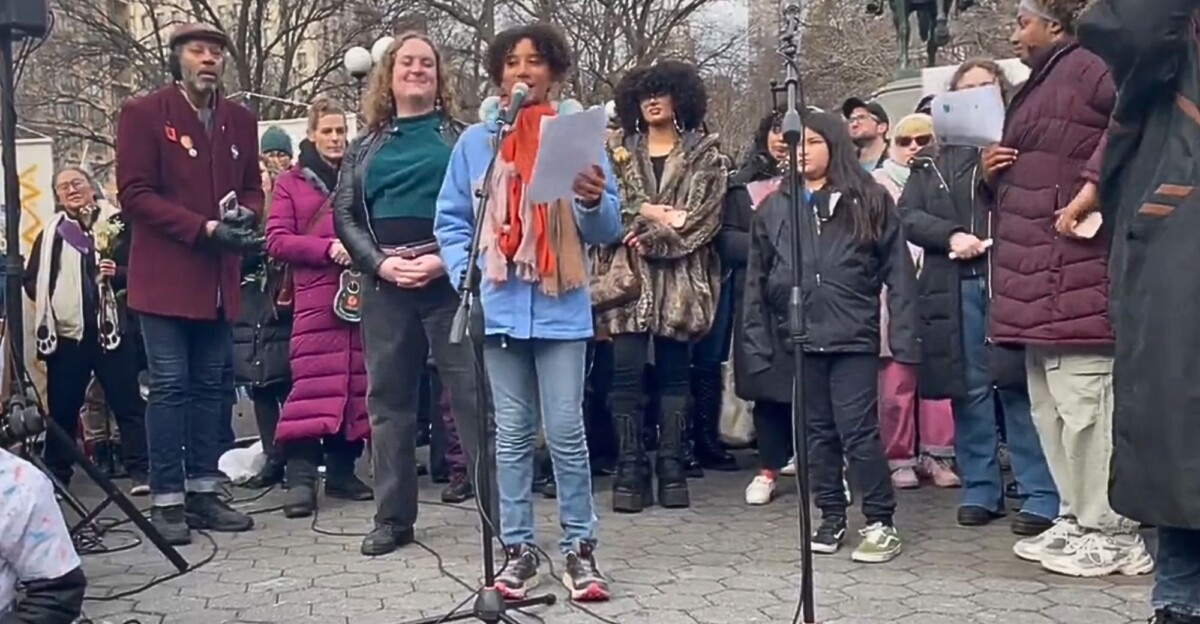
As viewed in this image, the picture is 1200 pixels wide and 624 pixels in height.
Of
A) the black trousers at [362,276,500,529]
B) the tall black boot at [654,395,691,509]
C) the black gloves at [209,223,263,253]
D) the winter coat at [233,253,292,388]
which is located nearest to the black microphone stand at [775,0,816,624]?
the black trousers at [362,276,500,529]

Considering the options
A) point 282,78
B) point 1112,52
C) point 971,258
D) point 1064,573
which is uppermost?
point 282,78

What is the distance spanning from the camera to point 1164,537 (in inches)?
137

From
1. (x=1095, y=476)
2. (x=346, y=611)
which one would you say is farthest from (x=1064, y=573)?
(x=346, y=611)

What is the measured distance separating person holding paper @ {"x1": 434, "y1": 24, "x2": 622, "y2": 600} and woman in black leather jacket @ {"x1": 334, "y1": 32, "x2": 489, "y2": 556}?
541 millimetres

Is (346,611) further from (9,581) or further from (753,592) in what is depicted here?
(9,581)

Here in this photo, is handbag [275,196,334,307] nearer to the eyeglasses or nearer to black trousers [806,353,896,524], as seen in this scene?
black trousers [806,353,896,524]

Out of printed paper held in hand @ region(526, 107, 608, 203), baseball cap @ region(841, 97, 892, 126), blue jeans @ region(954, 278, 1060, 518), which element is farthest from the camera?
baseball cap @ region(841, 97, 892, 126)

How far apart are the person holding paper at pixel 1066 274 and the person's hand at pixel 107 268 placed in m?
5.02

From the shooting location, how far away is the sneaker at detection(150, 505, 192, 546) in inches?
228

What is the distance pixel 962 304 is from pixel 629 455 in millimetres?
1610

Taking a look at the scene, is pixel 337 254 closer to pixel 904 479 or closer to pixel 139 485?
pixel 139 485

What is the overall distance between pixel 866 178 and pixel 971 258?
670 millimetres

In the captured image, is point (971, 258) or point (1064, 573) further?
point (971, 258)

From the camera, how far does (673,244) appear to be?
245 inches
